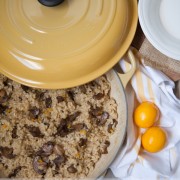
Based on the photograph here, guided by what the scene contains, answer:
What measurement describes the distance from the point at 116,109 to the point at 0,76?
0.43 metres

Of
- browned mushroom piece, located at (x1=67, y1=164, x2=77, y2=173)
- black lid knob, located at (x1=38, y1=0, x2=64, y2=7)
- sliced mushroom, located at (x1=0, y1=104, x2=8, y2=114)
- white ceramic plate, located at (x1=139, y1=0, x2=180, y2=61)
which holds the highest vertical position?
black lid knob, located at (x1=38, y1=0, x2=64, y2=7)

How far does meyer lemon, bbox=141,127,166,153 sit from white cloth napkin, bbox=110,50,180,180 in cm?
3

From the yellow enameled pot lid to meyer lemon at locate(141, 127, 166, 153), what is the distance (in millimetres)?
310

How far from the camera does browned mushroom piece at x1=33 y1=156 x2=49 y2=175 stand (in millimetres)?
1136

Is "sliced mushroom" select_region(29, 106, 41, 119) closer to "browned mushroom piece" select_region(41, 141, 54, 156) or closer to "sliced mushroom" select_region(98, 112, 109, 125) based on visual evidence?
"browned mushroom piece" select_region(41, 141, 54, 156)

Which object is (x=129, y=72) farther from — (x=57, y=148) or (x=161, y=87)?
(x=57, y=148)

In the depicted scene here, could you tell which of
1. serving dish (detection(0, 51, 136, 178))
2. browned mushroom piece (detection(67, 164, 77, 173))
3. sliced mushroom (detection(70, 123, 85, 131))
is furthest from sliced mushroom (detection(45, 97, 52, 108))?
browned mushroom piece (detection(67, 164, 77, 173))

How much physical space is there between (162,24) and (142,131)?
38cm

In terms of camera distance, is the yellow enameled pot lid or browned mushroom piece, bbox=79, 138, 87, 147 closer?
the yellow enameled pot lid

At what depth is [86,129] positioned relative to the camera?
1.17m

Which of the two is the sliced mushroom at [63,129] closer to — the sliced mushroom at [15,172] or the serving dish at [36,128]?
the serving dish at [36,128]

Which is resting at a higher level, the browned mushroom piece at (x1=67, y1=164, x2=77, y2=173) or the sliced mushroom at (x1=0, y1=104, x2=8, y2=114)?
the sliced mushroom at (x1=0, y1=104, x2=8, y2=114)

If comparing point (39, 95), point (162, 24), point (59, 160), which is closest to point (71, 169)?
point (59, 160)

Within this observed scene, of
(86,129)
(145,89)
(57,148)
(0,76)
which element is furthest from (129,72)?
(0,76)
